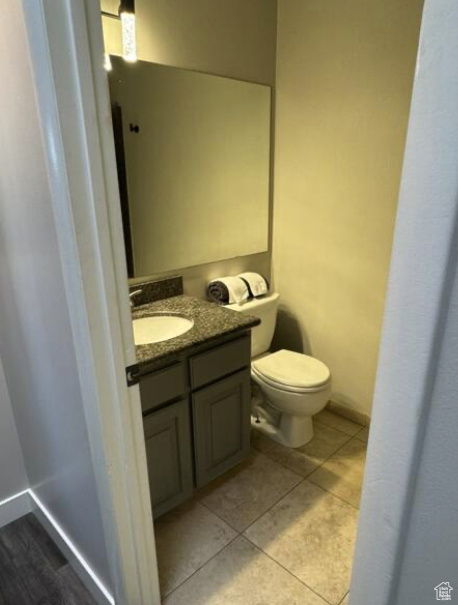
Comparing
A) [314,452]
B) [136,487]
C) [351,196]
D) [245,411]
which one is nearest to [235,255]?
[351,196]

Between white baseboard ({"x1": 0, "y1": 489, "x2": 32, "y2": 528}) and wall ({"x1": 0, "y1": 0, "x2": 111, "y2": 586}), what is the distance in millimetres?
193

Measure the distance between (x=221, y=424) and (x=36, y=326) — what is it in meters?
0.91

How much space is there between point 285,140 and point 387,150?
63cm

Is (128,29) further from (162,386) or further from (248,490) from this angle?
(248,490)

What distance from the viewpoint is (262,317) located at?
88.6 inches

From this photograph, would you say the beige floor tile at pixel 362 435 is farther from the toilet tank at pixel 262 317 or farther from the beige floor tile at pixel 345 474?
the toilet tank at pixel 262 317

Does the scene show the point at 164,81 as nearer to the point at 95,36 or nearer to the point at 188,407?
the point at 95,36

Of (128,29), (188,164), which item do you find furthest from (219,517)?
(128,29)

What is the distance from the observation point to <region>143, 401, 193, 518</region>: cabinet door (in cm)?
146

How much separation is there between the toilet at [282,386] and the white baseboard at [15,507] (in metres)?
1.21

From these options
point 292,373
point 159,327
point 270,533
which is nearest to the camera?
point 270,533

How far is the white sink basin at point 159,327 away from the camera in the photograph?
5.62ft

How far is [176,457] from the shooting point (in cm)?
156

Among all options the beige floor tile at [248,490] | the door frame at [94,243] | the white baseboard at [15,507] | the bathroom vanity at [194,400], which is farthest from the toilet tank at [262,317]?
the white baseboard at [15,507]
